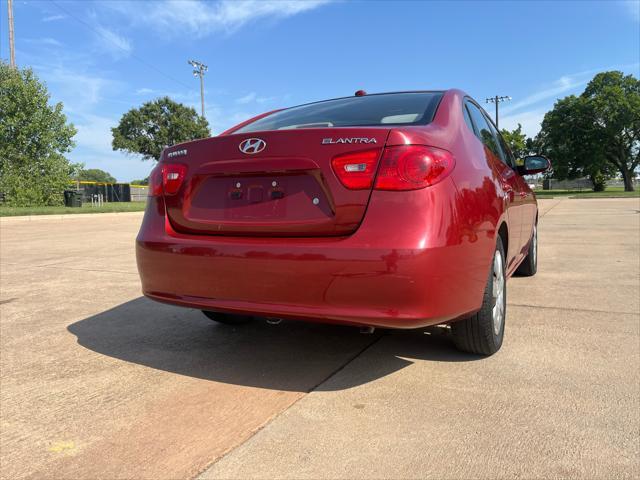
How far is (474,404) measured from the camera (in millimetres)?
2193

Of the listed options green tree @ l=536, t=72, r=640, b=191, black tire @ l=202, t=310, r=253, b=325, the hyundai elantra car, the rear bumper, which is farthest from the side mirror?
green tree @ l=536, t=72, r=640, b=191

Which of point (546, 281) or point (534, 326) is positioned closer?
point (534, 326)

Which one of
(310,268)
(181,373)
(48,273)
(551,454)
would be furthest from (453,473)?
(48,273)

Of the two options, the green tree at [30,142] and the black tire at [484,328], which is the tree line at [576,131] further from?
the black tire at [484,328]

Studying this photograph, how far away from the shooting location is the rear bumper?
79.3 inches

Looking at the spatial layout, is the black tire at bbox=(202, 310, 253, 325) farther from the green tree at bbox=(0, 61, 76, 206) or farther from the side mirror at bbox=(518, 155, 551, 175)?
the green tree at bbox=(0, 61, 76, 206)

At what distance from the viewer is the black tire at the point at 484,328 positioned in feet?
8.28

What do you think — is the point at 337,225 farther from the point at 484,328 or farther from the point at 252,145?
the point at 484,328

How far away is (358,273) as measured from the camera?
6.66ft

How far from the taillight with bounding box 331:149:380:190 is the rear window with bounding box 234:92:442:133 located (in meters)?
0.39

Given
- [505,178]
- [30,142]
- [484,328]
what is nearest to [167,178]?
[484,328]

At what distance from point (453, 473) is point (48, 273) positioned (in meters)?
5.19

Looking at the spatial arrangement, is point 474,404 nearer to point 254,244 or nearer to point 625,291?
point 254,244

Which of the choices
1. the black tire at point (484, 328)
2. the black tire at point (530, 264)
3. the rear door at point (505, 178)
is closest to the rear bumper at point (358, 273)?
the black tire at point (484, 328)
